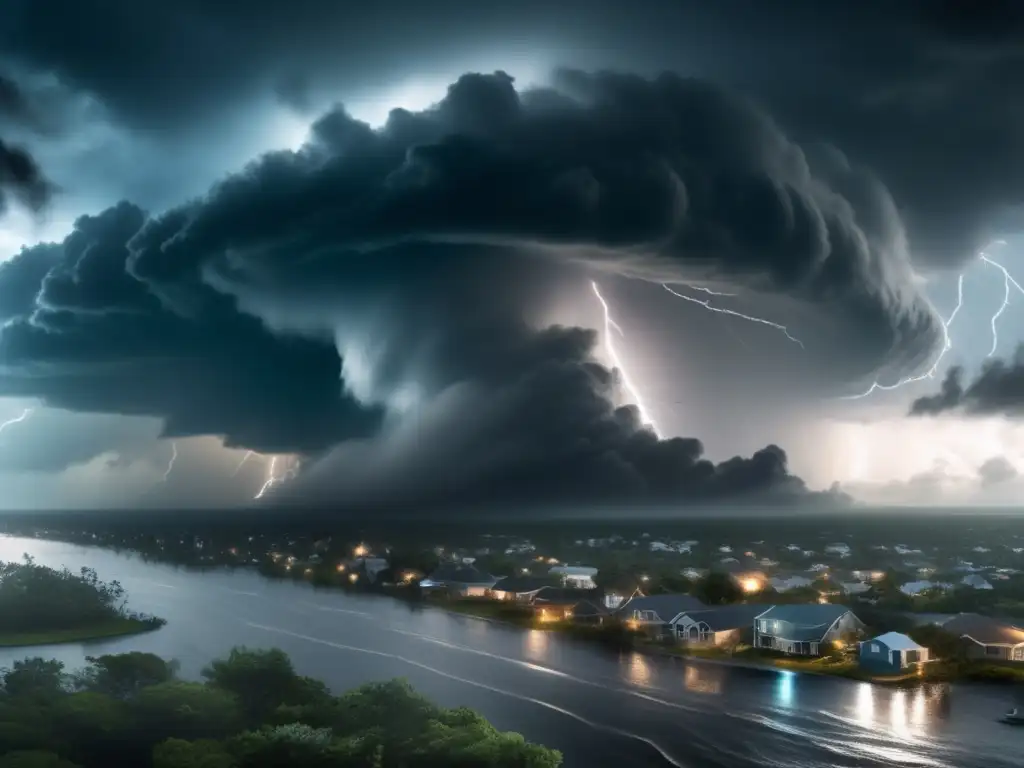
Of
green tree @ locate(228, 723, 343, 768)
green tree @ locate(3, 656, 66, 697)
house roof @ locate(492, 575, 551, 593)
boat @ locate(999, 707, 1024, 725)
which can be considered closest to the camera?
green tree @ locate(228, 723, 343, 768)

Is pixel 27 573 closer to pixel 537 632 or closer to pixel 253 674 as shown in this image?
pixel 253 674

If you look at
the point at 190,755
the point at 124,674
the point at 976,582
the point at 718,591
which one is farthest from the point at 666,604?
the point at 190,755

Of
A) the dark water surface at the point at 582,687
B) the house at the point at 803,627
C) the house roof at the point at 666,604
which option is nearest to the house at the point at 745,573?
the house roof at the point at 666,604

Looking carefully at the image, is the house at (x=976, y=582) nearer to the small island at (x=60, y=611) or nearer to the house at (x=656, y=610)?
the house at (x=656, y=610)

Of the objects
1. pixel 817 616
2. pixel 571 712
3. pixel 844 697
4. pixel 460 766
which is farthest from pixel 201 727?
pixel 817 616

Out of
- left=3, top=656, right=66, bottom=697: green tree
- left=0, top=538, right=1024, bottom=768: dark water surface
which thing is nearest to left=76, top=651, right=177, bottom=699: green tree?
left=3, top=656, right=66, bottom=697: green tree

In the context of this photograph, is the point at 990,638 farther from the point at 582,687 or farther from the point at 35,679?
the point at 35,679

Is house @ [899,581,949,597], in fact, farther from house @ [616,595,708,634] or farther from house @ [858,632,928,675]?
house @ [858,632,928,675]
